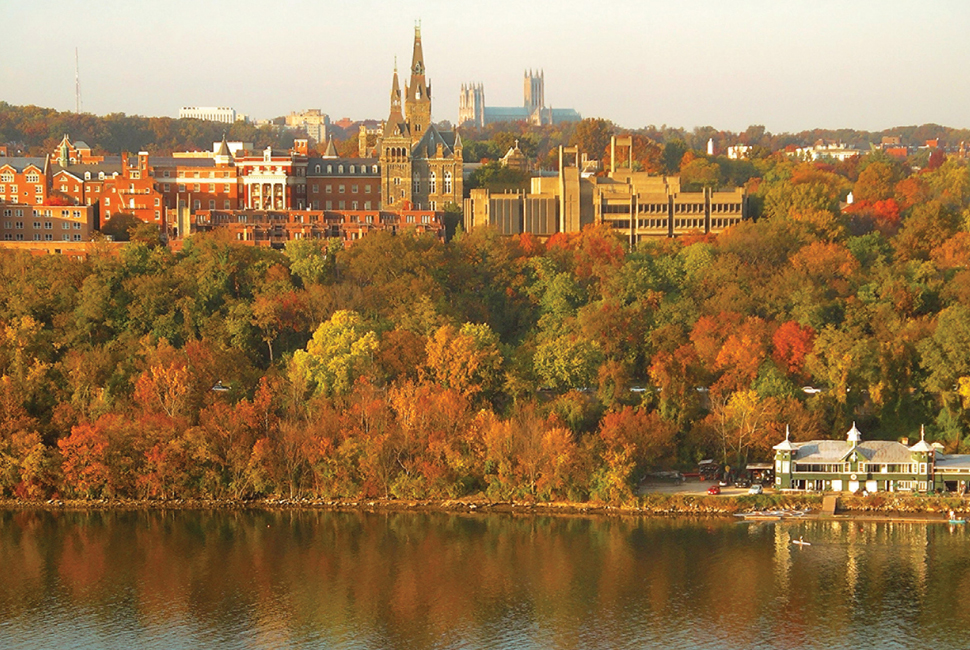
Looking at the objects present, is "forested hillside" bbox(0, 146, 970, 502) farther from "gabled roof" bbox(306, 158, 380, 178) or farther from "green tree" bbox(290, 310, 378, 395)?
"gabled roof" bbox(306, 158, 380, 178)

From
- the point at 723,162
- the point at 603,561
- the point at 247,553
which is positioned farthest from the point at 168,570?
the point at 723,162

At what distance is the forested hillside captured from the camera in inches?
Result: 1312

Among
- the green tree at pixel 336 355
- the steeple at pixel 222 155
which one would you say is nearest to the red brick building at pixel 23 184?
the steeple at pixel 222 155

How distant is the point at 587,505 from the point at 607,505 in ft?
1.38

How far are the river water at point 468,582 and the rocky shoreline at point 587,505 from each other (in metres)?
0.48

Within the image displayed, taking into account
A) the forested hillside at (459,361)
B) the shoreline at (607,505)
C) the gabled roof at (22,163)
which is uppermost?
the gabled roof at (22,163)

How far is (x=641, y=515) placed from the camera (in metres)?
31.8

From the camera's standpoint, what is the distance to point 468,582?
27.8 m

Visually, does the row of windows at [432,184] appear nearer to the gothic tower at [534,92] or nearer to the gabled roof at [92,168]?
the gabled roof at [92,168]

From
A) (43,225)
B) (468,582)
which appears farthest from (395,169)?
(468,582)

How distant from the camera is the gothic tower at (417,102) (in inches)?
2063

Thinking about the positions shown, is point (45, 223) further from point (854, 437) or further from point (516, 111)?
point (516, 111)

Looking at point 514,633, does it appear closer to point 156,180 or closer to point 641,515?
point 641,515

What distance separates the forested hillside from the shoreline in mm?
304
